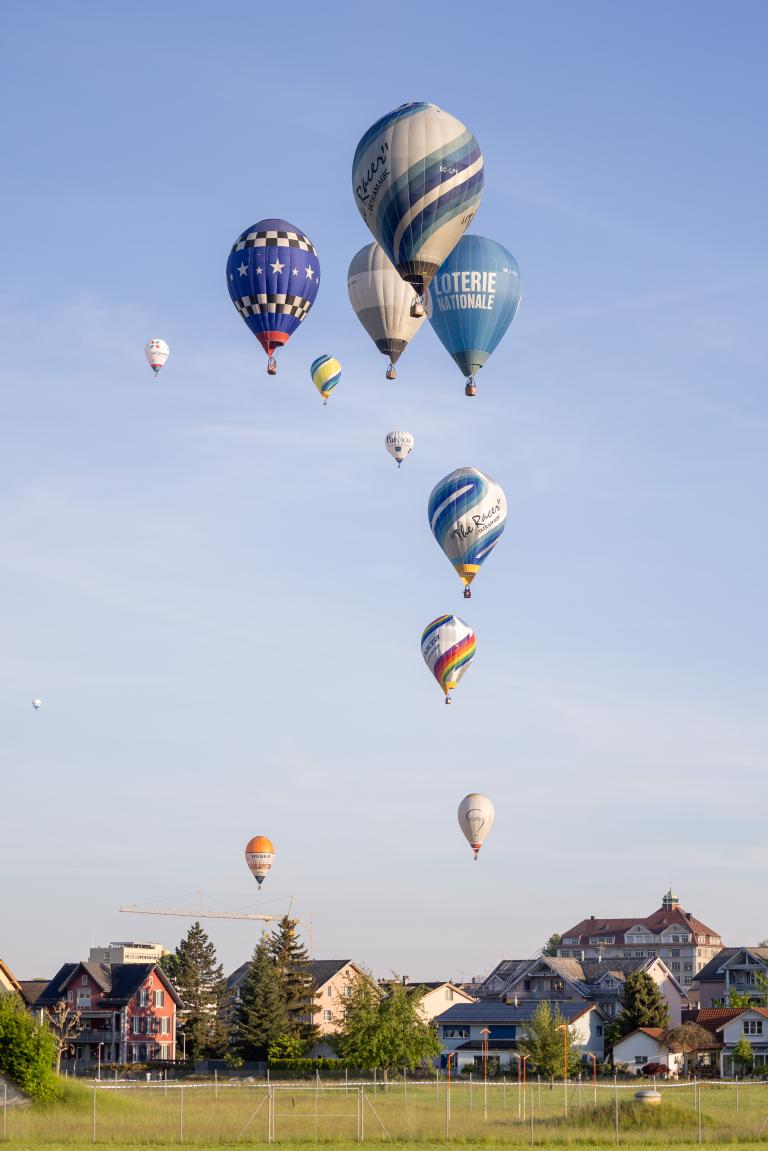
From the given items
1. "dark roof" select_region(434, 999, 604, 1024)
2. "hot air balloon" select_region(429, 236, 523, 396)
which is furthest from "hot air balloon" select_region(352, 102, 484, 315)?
"dark roof" select_region(434, 999, 604, 1024)

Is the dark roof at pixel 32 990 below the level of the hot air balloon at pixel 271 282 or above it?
below

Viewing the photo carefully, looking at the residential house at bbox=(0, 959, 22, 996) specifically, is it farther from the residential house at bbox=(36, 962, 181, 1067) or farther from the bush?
the bush

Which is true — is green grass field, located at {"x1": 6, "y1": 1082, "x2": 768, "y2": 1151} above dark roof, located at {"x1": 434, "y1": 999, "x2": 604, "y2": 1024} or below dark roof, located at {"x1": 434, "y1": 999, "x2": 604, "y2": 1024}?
A: below

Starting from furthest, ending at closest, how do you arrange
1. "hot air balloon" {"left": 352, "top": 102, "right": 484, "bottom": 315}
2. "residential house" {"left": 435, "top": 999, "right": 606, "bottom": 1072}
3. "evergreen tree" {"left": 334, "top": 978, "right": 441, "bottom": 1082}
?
"residential house" {"left": 435, "top": 999, "right": 606, "bottom": 1072} → "evergreen tree" {"left": 334, "top": 978, "right": 441, "bottom": 1082} → "hot air balloon" {"left": 352, "top": 102, "right": 484, "bottom": 315}

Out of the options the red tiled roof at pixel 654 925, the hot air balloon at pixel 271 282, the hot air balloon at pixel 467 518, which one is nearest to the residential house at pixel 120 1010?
the hot air balloon at pixel 467 518

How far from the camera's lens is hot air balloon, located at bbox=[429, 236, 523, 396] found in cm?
5509

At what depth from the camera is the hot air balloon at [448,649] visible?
72938mm

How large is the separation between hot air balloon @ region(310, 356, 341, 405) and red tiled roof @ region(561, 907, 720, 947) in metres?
123

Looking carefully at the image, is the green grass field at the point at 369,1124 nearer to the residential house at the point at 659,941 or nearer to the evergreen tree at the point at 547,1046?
the evergreen tree at the point at 547,1046

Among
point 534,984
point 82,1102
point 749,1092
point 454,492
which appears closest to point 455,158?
point 454,492

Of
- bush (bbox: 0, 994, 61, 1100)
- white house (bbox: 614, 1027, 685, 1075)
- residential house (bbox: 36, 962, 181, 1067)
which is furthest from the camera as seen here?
residential house (bbox: 36, 962, 181, 1067)

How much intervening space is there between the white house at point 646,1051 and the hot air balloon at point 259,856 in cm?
2619

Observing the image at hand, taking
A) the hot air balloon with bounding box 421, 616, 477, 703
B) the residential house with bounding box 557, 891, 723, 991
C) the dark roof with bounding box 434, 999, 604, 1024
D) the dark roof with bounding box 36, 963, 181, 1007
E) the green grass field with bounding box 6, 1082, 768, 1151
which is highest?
the hot air balloon with bounding box 421, 616, 477, 703

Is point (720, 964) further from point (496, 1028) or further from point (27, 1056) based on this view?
point (27, 1056)
